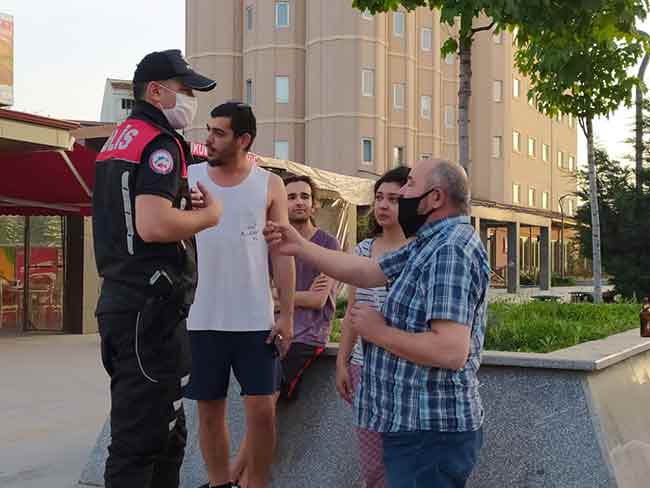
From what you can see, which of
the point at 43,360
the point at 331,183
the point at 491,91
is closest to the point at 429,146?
the point at 491,91

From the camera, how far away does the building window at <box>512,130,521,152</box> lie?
56744 mm

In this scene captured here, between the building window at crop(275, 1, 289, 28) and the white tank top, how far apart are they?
154 ft

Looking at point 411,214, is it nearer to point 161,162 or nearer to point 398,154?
point 161,162

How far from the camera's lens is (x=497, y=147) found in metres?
55.2

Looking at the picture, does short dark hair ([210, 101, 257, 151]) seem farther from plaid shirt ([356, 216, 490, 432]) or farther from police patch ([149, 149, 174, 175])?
plaid shirt ([356, 216, 490, 432])

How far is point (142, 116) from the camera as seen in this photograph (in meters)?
3.64

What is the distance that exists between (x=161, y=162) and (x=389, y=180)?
1.26 meters

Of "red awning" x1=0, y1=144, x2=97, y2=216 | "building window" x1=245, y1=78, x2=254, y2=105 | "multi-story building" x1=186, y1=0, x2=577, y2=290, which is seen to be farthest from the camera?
"building window" x1=245, y1=78, x2=254, y2=105

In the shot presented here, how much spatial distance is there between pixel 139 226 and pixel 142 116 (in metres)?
0.47

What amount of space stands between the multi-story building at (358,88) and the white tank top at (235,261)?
37722 mm

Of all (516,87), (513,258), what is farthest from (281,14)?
(513,258)

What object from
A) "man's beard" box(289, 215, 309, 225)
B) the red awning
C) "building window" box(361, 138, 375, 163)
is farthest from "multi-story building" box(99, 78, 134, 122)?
"man's beard" box(289, 215, 309, 225)

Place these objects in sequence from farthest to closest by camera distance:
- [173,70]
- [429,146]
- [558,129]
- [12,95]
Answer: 1. [558,129]
2. [429,146]
3. [12,95]
4. [173,70]

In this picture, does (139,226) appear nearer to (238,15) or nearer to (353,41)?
(353,41)
